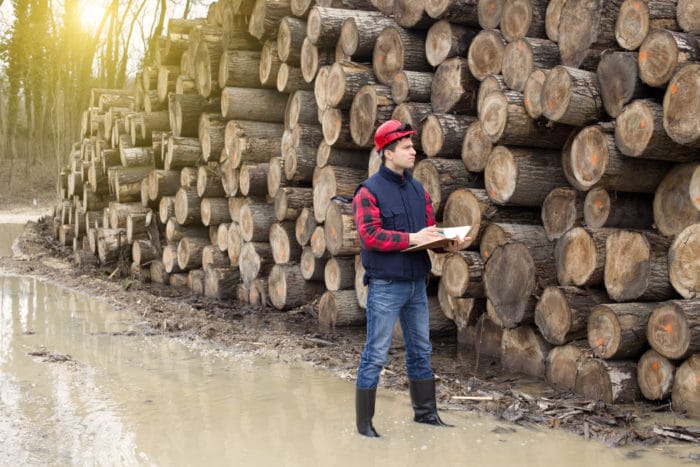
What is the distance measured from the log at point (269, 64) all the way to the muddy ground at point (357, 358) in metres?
2.85

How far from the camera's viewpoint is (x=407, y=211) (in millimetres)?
5039

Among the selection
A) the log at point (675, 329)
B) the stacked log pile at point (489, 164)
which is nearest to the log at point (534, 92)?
the stacked log pile at point (489, 164)

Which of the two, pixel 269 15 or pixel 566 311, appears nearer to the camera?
pixel 566 311

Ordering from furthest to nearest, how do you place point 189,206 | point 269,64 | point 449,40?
point 189,206 → point 269,64 → point 449,40

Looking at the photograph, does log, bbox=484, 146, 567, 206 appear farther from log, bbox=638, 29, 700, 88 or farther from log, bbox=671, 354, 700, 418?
log, bbox=671, 354, 700, 418

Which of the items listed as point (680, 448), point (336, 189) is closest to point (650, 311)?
point (680, 448)

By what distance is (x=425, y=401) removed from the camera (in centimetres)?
505

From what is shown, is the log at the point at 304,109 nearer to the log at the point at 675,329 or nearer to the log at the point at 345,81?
the log at the point at 345,81

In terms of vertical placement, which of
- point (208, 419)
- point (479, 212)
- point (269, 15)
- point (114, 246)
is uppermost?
point (269, 15)

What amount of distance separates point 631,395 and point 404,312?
1731 millimetres

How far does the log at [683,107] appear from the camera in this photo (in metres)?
4.94

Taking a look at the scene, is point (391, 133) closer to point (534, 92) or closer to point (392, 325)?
point (392, 325)

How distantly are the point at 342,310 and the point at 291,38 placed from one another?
3.19 meters

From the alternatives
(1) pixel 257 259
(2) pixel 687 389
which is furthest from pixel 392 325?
(1) pixel 257 259
